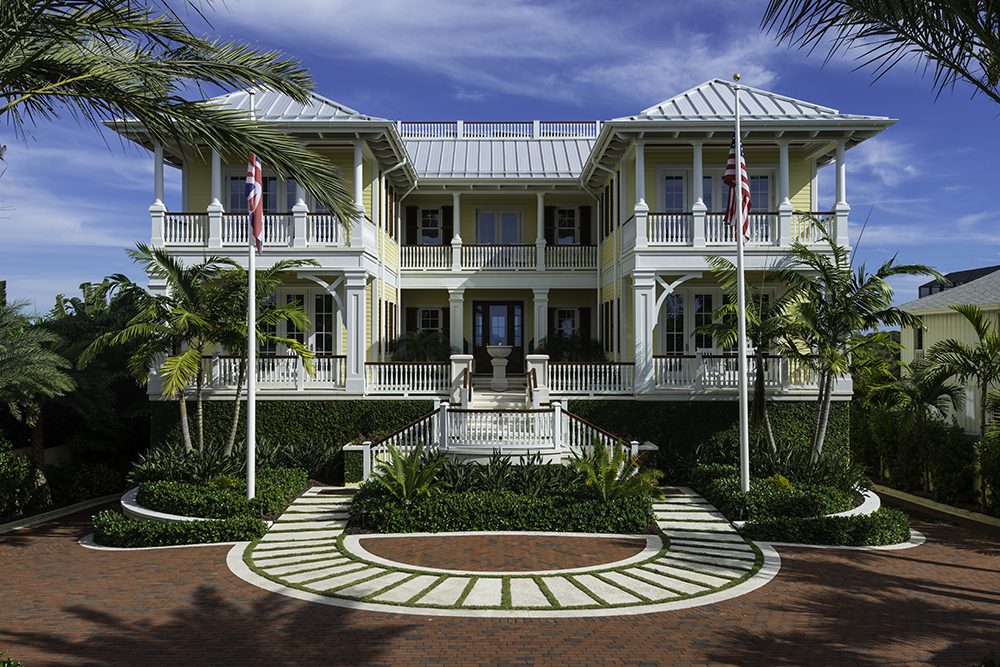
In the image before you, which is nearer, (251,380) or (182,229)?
(251,380)

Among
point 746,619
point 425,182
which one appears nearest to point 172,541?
point 746,619

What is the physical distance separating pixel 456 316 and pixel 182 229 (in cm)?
860

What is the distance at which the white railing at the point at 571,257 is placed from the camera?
77.2 feet

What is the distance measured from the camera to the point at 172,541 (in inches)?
488

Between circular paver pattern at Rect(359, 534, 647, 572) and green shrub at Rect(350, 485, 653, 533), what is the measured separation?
0.32m

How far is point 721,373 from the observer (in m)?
17.6

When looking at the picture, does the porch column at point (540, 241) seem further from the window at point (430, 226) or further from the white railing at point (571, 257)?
the window at point (430, 226)

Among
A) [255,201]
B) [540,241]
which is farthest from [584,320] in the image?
[255,201]

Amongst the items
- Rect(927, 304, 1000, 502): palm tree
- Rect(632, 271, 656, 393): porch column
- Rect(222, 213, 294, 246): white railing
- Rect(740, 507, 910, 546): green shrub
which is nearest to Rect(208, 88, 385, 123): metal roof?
Rect(222, 213, 294, 246): white railing

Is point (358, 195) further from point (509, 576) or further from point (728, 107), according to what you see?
point (509, 576)

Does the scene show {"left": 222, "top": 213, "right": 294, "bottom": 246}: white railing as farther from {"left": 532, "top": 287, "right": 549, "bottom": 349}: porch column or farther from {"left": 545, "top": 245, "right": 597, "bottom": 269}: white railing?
{"left": 545, "top": 245, "right": 597, "bottom": 269}: white railing

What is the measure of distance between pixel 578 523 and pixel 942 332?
20.7m

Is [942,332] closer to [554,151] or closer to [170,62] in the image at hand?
[554,151]

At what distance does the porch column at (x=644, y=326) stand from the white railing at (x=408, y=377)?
15.9ft
